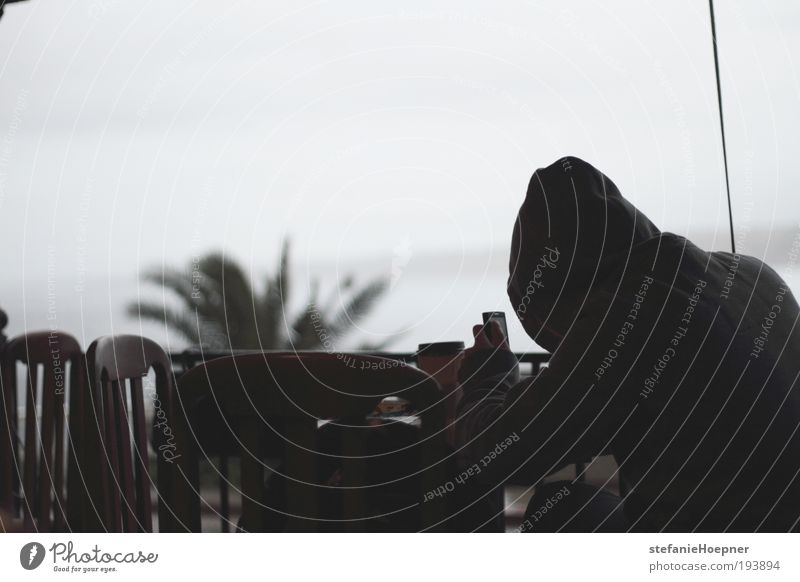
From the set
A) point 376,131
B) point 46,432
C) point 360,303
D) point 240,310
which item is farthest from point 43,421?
point 240,310

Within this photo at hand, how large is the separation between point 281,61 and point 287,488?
2.36 ft

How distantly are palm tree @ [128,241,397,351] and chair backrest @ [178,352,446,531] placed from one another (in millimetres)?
1927

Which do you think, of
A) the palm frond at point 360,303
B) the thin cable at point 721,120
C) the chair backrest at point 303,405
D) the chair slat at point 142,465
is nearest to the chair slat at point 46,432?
the chair slat at point 142,465

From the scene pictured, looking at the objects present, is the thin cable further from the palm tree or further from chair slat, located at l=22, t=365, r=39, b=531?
the palm tree

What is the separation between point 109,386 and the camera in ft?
3.12

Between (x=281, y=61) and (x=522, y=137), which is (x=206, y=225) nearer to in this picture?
(x=281, y=61)

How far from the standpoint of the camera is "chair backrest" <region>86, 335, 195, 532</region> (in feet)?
3.11

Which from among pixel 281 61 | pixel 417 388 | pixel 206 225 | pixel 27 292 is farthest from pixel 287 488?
pixel 281 61

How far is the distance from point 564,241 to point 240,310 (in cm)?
265
